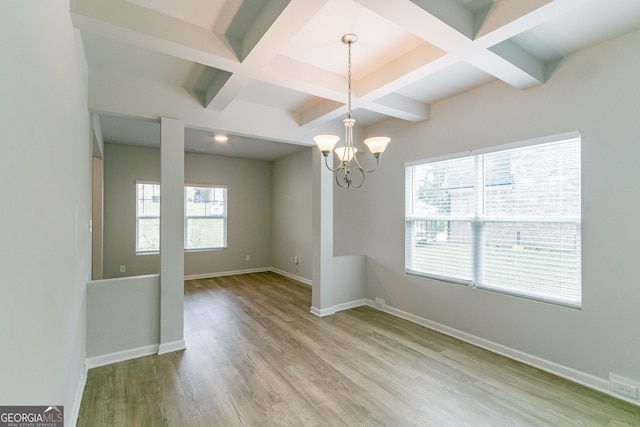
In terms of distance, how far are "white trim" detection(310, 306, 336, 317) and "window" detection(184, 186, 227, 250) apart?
3357 millimetres

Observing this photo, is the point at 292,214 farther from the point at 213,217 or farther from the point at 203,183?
the point at 203,183

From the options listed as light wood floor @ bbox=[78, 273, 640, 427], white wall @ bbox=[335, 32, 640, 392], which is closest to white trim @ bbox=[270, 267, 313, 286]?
light wood floor @ bbox=[78, 273, 640, 427]

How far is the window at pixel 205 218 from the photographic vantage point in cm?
642

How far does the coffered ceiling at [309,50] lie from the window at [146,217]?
141 inches

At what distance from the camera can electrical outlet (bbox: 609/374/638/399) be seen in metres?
2.20

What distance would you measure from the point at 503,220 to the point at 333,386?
7.63ft

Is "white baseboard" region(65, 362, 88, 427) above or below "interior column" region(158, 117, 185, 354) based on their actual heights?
below

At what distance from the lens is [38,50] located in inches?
46.8

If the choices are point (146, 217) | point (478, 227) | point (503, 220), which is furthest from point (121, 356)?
point (503, 220)

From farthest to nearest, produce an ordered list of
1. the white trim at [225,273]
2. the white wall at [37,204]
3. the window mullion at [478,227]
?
1. the white trim at [225,273]
2. the window mullion at [478,227]
3. the white wall at [37,204]

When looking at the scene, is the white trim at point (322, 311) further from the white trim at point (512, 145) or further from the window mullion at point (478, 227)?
the white trim at point (512, 145)

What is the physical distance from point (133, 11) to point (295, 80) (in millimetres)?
1260

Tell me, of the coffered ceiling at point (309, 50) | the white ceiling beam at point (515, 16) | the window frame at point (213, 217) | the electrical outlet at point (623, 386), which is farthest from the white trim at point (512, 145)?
the window frame at point (213, 217)

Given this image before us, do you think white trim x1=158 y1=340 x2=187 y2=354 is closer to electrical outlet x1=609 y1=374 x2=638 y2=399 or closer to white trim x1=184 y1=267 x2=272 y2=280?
white trim x1=184 y1=267 x2=272 y2=280
